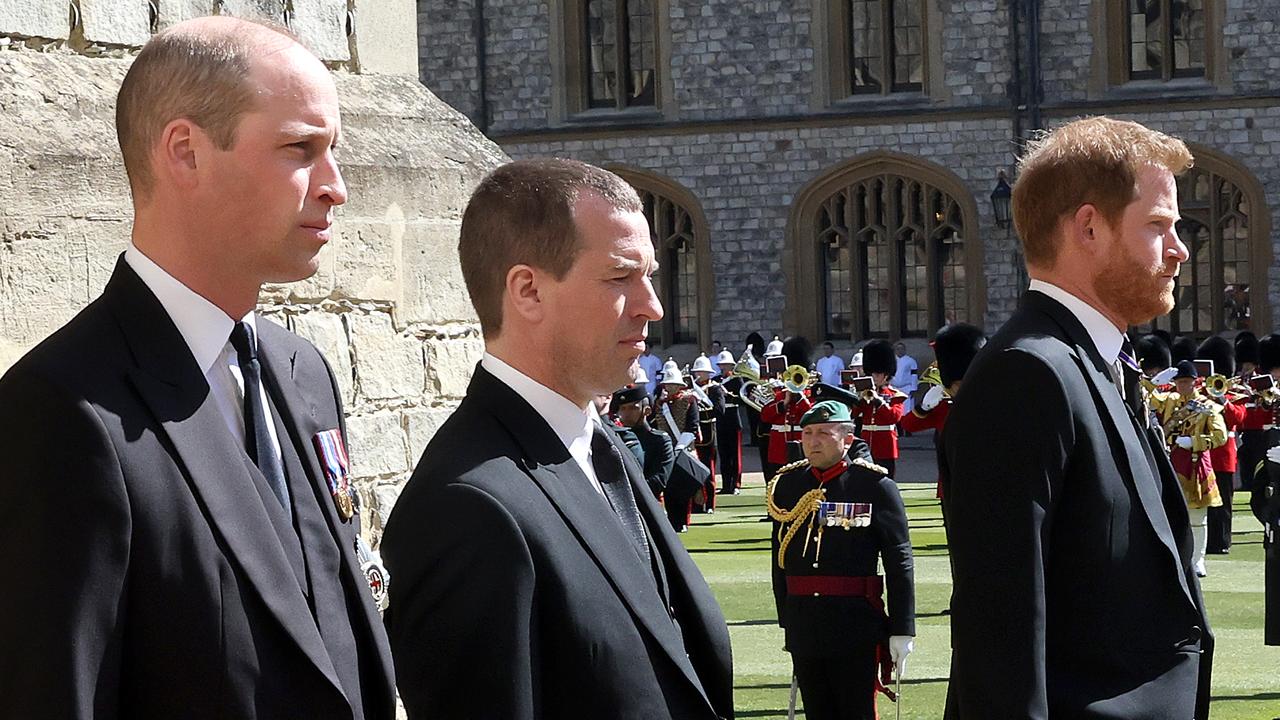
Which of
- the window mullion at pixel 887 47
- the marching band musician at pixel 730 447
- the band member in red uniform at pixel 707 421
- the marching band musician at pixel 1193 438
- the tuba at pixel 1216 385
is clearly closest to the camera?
the marching band musician at pixel 1193 438

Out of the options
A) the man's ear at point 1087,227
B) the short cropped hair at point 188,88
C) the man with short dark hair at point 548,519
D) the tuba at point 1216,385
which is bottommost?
the tuba at point 1216,385

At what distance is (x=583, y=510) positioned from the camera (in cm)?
251

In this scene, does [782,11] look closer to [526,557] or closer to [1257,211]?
[1257,211]

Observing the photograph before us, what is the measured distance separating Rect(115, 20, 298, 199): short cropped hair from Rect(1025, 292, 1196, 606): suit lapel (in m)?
1.62

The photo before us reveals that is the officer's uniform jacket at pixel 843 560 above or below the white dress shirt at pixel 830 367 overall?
above

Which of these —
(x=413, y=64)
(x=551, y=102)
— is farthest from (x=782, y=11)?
(x=413, y=64)

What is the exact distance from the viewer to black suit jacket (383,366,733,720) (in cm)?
235

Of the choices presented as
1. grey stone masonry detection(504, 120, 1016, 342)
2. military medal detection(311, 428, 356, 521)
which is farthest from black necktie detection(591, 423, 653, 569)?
grey stone masonry detection(504, 120, 1016, 342)

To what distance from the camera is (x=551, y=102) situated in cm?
2784

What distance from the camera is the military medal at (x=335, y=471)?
7.87ft

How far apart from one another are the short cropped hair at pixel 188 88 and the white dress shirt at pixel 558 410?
1.73ft

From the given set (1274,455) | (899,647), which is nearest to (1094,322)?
(899,647)

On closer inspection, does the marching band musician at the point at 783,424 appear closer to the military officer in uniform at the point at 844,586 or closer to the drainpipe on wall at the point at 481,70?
the military officer in uniform at the point at 844,586

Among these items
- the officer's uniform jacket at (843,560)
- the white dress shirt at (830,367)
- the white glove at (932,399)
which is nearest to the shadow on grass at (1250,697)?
the officer's uniform jacket at (843,560)
